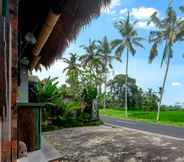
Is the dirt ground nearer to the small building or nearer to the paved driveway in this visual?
the paved driveway

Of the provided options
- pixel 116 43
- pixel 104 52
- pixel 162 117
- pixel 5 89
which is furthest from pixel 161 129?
pixel 104 52

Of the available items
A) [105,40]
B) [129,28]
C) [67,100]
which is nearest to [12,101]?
[67,100]

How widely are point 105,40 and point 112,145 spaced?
114 feet

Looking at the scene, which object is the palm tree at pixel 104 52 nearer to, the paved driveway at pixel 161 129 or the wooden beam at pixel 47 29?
the paved driveway at pixel 161 129

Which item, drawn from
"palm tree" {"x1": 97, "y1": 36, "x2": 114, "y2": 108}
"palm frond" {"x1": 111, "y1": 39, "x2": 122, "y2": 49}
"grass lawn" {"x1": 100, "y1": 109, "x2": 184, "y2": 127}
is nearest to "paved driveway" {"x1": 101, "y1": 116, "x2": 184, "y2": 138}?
"grass lawn" {"x1": 100, "y1": 109, "x2": 184, "y2": 127}

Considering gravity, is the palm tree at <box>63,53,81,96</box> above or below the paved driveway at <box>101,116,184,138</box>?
above

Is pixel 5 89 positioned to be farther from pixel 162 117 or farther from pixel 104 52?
pixel 104 52

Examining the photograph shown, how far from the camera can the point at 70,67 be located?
129 feet

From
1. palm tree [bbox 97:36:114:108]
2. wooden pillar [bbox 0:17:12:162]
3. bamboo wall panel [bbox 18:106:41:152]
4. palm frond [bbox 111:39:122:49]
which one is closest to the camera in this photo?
wooden pillar [bbox 0:17:12:162]

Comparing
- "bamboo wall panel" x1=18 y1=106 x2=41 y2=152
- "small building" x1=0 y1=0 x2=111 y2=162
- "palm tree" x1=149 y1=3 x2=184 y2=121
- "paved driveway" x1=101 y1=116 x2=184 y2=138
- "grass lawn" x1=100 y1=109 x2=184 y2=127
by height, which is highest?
"palm tree" x1=149 y1=3 x2=184 y2=121

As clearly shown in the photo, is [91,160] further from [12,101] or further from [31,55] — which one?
[12,101]

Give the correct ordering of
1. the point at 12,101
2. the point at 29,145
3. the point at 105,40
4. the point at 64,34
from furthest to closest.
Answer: the point at 105,40 → the point at 64,34 → the point at 29,145 → the point at 12,101

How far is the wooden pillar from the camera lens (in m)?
2.19

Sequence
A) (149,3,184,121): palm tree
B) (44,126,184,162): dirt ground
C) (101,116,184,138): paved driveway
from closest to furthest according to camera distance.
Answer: (44,126,184,162): dirt ground < (101,116,184,138): paved driveway < (149,3,184,121): palm tree
